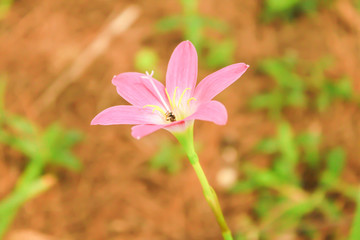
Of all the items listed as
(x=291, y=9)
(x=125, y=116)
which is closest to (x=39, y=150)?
(x=125, y=116)

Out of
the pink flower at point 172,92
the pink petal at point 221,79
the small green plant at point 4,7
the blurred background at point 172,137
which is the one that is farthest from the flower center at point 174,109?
the small green plant at point 4,7

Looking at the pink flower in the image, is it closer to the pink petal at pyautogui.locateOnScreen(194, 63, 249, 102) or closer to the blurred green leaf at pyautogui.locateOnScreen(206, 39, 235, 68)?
the pink petal at pyautogui.locateOnScreen(194, 63, 249, 102)

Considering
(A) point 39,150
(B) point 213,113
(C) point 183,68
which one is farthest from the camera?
(A) point 39,150

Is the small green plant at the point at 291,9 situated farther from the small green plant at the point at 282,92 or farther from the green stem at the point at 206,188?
→ the green stem at the point at 206,188

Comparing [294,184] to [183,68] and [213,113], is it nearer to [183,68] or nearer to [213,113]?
[183,68]

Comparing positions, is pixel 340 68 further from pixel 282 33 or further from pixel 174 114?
pixel 174 114
